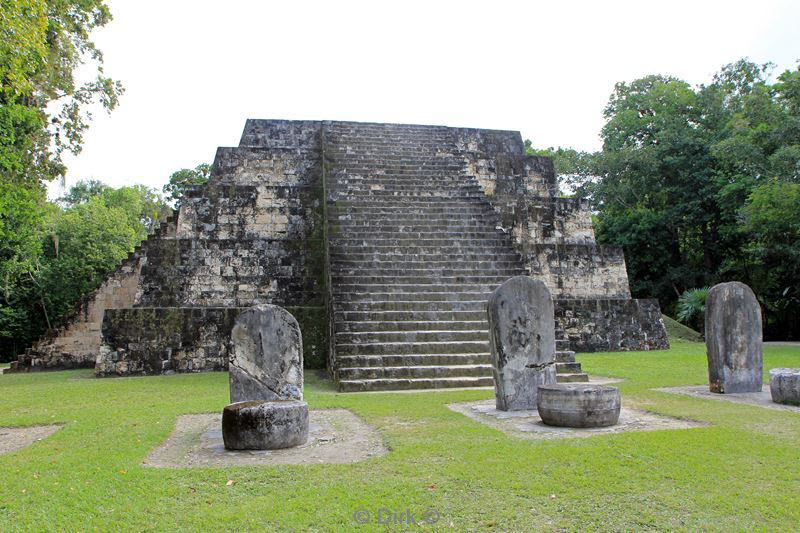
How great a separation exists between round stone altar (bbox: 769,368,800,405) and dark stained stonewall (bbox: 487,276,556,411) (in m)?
2.55

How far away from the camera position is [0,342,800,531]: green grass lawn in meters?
3.34

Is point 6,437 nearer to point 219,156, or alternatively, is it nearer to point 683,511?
point 683,511

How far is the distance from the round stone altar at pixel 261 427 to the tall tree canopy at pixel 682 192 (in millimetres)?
16903

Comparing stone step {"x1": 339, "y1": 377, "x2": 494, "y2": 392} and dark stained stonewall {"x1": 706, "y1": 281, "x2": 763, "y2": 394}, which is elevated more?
dark stained stonewall {"x1": 706, "y1": 281, "x2": 763, "y2": 394}

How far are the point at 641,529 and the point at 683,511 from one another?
40cm

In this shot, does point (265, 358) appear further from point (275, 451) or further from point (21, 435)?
point (21, 435)

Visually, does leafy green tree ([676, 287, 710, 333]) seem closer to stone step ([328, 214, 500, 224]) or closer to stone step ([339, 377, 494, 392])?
stone step ([328, 214, 500, 224])

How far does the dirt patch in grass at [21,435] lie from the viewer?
17.6ft

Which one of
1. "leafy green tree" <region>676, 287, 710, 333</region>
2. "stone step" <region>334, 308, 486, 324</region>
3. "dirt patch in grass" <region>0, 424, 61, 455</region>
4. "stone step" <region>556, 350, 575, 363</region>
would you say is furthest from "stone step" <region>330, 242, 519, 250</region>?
"leafy green tree" <region>676, 287, 710, 333</region>

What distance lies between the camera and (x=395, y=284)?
424 inches

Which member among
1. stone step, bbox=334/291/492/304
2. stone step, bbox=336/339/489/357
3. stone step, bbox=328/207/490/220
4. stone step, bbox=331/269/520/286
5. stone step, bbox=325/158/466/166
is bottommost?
stone step, bbox=336/339/489/357

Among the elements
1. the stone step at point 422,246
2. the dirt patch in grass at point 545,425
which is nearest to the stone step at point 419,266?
the stone step at point 422,246

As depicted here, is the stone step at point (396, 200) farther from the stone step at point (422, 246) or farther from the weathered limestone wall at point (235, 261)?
the stone step at point (422, 246)

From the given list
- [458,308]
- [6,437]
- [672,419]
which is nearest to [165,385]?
[6,437]
